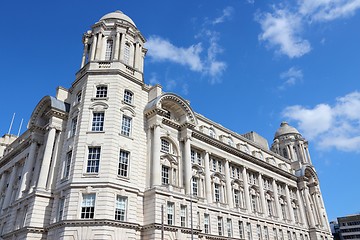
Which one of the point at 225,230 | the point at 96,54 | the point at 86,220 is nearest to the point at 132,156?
the point at 86,220

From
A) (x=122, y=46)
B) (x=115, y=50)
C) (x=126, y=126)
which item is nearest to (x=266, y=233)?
(x=126, y=126)

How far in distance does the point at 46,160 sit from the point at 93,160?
743 centimetres

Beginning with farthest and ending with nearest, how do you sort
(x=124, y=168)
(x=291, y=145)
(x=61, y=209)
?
1. (x=291, y=145)
2. (x=124, y=168)
3. (x=61, y=209)

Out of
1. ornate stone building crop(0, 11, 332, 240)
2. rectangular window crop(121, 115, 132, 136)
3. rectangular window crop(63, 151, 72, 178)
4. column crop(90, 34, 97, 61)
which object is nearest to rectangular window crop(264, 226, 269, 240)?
ornate stone building crop(0, 11, 332, 240)

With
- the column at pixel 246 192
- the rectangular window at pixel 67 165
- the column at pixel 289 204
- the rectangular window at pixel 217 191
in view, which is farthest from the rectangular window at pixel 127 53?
the column at pixel 289 204

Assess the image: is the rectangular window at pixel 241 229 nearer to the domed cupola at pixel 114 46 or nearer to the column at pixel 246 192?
the column at pixel 246 192

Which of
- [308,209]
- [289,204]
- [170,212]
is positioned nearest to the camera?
[170,212]

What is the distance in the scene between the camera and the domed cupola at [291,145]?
3095 inches

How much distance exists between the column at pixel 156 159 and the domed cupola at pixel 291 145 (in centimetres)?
4977

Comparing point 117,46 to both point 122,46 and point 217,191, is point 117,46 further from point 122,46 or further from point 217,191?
point 217,191

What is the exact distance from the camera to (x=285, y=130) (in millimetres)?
83938

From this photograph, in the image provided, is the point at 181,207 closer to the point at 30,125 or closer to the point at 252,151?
the point at 30,125

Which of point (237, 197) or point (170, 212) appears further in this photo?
point (237, 197)

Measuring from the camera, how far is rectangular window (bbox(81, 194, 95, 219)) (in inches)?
1237
